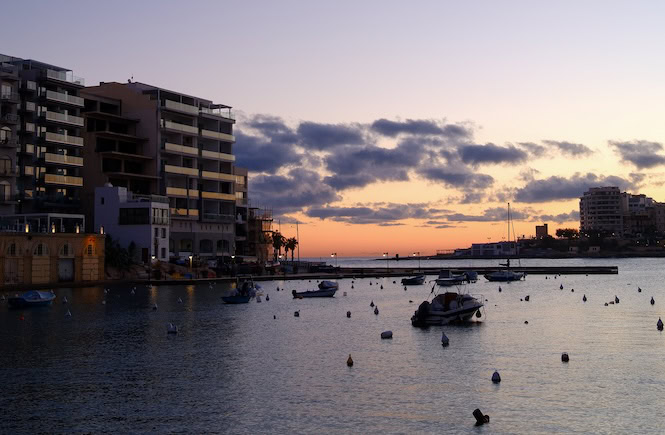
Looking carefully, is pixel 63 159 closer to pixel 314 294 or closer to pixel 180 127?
pixel 180 127

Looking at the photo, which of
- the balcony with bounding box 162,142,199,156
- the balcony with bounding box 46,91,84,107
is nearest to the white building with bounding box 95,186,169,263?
the balcony with bounding box 162,142,199,156

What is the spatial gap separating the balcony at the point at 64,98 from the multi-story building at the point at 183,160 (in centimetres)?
857

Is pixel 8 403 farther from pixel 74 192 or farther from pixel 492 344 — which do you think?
pixel 74 192

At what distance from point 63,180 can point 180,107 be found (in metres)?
30.0

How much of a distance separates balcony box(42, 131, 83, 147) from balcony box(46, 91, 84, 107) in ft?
19.9

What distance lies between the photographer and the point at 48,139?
143m

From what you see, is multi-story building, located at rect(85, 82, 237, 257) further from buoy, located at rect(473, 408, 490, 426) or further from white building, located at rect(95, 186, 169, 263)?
buoy, located at rect(473, 408, 490, 426)

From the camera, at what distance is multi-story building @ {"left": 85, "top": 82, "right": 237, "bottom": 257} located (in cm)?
15975

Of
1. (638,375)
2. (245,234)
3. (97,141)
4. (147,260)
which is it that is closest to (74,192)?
(97,141)

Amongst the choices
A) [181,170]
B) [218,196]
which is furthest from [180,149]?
[218,196]

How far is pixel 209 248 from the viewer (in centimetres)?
17012

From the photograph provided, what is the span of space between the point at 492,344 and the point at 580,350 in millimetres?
6683

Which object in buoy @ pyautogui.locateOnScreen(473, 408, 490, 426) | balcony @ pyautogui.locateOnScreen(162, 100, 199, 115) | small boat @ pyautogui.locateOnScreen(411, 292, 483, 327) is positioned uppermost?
balcony @ pyautogui.locateOnScreen(162, 100, 199, 115)

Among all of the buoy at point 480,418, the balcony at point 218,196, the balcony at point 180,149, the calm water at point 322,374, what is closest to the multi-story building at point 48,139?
the balcony at point 180,149
